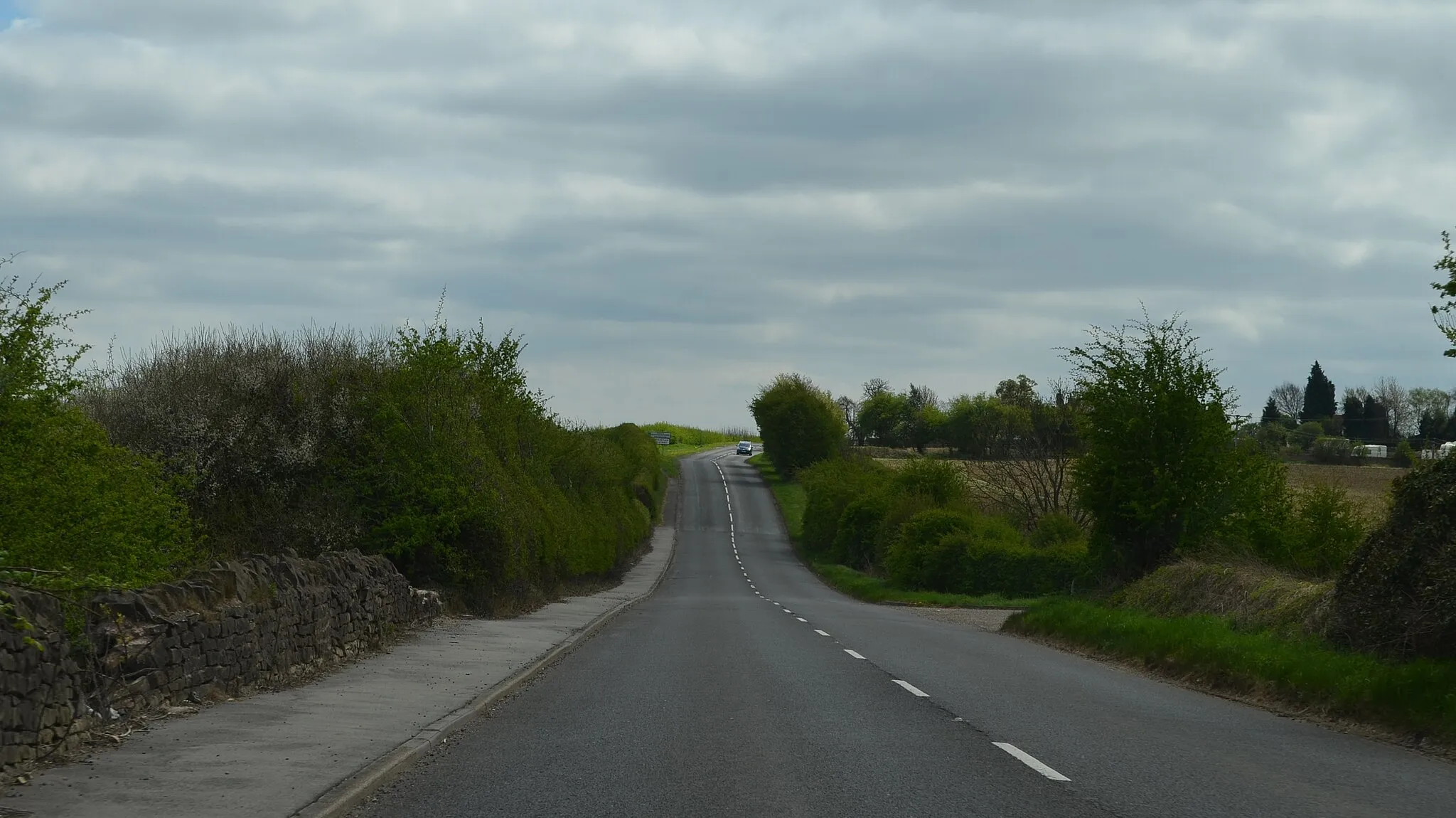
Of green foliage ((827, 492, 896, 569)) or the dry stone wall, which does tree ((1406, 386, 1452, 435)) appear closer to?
green foliage ((827, 492, 896, 569))

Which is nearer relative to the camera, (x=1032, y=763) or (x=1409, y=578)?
(x=1032, y=763)

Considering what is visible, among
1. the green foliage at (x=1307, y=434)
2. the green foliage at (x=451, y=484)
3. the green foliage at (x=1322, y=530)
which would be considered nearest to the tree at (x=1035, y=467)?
the green foliage at (x=1322, y=530)

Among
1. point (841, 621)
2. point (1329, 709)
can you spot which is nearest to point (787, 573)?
point (841, 621)

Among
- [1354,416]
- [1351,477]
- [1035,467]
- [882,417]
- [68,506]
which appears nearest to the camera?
[68,506]

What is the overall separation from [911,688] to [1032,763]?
5.51 m

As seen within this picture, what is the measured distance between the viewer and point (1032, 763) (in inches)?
378

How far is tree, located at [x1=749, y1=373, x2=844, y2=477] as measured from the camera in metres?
127

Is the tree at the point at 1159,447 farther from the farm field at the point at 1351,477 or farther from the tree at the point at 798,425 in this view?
the tree at the point at 798,425

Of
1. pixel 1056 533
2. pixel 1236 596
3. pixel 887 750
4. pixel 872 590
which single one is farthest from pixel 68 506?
pixel 1056 533

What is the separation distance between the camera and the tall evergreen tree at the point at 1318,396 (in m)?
148

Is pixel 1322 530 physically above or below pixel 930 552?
above

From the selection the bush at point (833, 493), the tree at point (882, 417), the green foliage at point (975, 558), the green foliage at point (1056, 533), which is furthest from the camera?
the tree at point (882, 417)

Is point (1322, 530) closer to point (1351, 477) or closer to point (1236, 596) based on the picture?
point (1236, 596)

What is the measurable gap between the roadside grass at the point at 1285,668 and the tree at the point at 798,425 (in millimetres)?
101982
